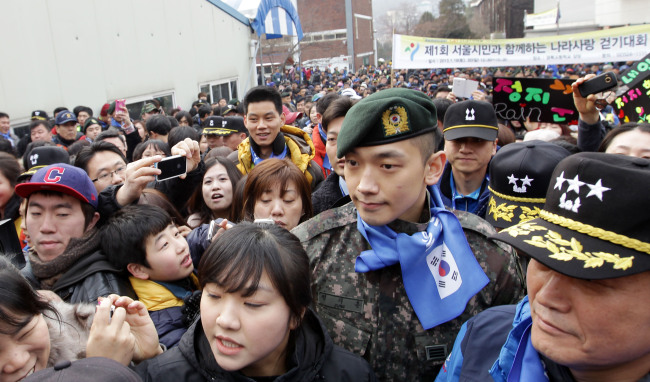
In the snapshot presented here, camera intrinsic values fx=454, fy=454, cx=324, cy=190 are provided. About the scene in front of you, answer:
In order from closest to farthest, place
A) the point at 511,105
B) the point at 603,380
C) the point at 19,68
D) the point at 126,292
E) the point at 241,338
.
→ 1. the point at 603,380
2. the point at 241,338
3. the point at 126,292
4. the point at 511,105
5. the point at 19,68

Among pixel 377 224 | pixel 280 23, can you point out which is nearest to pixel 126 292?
pixel 377 224

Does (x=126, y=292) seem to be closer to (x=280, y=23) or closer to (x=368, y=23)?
(x=280, y=23)

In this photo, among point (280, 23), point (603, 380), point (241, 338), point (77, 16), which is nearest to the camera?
point (603, 380)

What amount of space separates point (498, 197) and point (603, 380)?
1499 mm

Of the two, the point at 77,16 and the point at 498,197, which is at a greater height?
the point at 77,16

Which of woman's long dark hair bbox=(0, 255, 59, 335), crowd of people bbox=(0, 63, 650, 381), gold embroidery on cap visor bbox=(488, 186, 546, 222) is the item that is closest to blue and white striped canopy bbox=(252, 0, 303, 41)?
crowd of people bbox=(0, 63, 650, 381)

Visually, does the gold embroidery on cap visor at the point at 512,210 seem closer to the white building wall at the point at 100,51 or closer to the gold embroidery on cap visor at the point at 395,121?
the gold embroidery on cap visor at the point at 395,121

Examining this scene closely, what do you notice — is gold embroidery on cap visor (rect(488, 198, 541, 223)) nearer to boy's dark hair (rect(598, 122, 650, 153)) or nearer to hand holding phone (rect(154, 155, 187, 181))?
boy's dark hair (rect(598, 122, 650, 153))

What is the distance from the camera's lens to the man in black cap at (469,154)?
330 centimetres

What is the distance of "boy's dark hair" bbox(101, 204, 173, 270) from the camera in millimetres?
2305

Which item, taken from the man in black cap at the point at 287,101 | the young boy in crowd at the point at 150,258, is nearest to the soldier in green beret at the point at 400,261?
the young boy in crowd at the point at 150,258

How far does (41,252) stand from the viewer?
2365 millimetres

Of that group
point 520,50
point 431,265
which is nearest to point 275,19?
point 520,50

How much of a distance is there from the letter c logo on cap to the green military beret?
151cm
